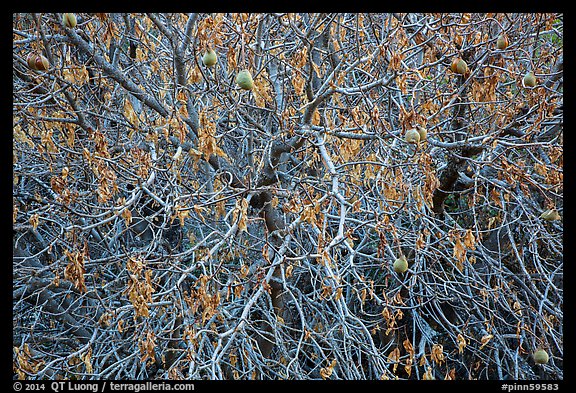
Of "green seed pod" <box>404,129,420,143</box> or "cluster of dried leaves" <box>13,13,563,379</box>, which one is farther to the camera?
"cluster of dried leaves" <box>13,13,563,379</box>

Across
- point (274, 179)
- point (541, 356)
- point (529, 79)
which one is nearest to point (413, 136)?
point (529, 79)

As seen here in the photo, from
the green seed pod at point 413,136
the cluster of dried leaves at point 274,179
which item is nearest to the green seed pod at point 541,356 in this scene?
the cluster of dried leaves at point 274,179

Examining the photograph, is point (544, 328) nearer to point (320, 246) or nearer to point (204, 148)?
point (320, 246)

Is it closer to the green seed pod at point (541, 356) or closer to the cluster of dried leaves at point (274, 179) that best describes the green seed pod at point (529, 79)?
the cluster of dried leaves at point (274, 179)

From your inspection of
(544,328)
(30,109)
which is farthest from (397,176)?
(30,109)

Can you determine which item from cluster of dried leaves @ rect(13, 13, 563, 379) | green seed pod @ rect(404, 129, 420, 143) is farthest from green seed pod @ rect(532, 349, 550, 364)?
green seed pod @ rect(404, 129, 420, 143)

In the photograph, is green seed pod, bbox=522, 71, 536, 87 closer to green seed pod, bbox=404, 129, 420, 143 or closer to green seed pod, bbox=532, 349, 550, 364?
green seed pod, bbox=404, 129, 420, 143

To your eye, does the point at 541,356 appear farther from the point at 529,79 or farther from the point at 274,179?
the point at 274,179

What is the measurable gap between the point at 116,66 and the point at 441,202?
2.23 meters

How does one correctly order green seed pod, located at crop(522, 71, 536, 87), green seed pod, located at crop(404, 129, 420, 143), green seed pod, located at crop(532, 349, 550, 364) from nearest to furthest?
green seed pod, located at crop(404, 129, 420, 143), green seed pod, located at crop(522, 71, 536, 87), green seed pod, located at crop(532, 349, 550, 364)

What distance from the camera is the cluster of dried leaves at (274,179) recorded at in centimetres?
225

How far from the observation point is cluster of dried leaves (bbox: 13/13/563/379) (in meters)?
2.25

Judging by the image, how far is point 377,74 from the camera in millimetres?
2730

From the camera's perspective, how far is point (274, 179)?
2.95 metres
